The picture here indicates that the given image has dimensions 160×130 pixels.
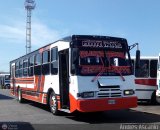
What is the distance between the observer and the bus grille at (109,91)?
13883 mm

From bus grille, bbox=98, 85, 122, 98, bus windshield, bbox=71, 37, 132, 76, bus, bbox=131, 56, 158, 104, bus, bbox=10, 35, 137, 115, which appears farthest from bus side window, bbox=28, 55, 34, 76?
bus grille, bbox=98, 85, 122, 98

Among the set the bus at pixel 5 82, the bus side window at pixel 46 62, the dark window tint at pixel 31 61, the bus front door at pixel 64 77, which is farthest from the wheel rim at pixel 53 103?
the bus at pixel 5 82

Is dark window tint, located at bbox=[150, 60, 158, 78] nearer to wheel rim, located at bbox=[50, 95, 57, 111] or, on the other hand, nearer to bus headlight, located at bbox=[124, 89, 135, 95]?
wheel rim, located at bbox=[50, 95, 57, 111]

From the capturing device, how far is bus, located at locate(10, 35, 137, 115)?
542 inches

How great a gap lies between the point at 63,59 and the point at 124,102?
3.15 meters

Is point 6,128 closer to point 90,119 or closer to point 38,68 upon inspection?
point 90,119

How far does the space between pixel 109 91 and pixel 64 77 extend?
2.39 meters

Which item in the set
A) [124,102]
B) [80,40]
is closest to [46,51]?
[80,40]

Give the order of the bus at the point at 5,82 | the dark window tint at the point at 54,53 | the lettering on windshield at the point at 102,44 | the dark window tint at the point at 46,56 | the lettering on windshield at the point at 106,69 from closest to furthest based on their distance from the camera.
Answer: the lettering on windshield at the point at 106,69 → the lettering on windshield at the point at 102,44 → the dark window tint at the point at 54,53 → the dark window tint at the point at 46,56 → the bus at the point at 5,82

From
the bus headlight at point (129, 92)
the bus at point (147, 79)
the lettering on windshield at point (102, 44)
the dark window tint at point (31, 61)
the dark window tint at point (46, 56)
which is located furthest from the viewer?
the bus at point (147, 79)

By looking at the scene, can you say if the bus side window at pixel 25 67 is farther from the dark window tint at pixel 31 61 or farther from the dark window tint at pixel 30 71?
the dark window tint at pixel 31 61

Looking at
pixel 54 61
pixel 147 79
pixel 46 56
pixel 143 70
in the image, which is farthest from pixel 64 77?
pixel 143 70

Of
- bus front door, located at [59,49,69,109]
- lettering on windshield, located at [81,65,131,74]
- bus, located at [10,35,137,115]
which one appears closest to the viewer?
bus, located at [10,35,137,115]

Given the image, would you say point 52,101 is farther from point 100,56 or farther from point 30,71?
point 30,71
